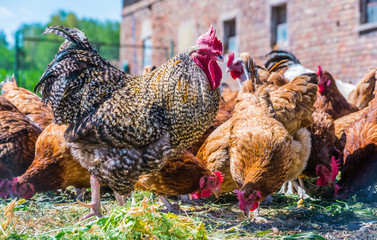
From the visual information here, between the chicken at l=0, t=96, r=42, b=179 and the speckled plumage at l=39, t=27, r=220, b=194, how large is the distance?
3.63 feet

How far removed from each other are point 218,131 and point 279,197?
1.09m

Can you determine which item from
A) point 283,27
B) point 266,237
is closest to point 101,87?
point 266,237

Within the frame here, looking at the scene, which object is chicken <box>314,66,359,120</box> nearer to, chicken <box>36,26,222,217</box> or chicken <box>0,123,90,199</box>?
chicken <box>36,26,222,217</box>

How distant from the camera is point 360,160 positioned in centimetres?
396

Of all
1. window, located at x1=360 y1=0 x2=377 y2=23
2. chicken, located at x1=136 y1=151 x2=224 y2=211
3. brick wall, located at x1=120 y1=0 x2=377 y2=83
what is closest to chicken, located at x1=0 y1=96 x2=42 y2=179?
chicken, located at x1=136 y1=151 x2=224 y2=211

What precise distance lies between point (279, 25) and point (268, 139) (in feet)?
31.4

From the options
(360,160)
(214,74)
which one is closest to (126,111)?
(214,74)

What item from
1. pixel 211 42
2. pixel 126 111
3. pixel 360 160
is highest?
pixel 211 42

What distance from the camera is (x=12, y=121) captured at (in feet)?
14.0

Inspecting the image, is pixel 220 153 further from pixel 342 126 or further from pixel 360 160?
pixel 342 126

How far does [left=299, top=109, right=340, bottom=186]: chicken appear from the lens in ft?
13.3

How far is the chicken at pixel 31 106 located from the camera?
4760mm

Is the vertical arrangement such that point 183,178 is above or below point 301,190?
above

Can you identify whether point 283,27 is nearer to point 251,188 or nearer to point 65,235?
point 251,188
